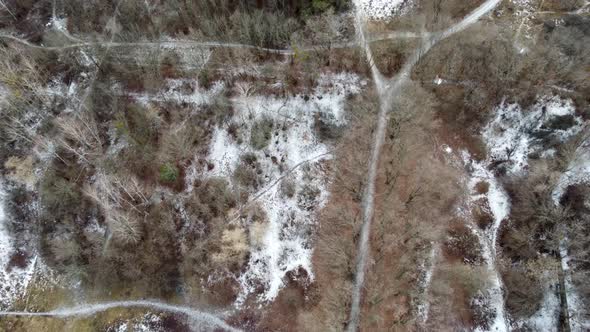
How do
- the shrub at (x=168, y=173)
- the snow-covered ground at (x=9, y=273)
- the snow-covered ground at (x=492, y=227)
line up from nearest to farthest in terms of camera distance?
1. the snow-covered ground at (x=492, y=227)
2. the snow-covered ground at (x=9, y=273)
3. the shrub at (x=168, y=173)

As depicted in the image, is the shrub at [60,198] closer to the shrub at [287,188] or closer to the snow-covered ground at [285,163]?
the snow-covered ground at [285,163]

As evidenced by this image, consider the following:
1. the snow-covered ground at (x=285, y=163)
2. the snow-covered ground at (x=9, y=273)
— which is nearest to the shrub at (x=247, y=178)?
the snow-covered ground at (x=285, y=163)

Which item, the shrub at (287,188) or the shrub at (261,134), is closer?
the shrub at (287,188)

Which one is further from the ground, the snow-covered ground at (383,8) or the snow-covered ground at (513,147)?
the snow-covered ground at (383,8)

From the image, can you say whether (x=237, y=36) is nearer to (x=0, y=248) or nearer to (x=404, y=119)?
(x=404, y=119)

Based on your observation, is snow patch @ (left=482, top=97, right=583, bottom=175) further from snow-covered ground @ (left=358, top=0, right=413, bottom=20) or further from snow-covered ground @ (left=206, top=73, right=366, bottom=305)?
snow-covered ground @ (left=358, top=0, right=413, bottom=20)
